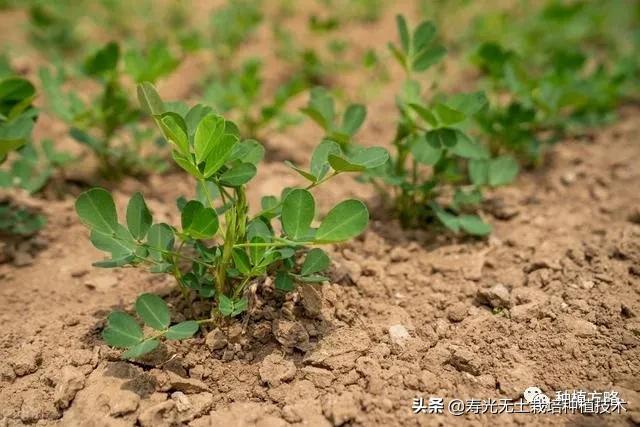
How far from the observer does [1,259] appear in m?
2.01

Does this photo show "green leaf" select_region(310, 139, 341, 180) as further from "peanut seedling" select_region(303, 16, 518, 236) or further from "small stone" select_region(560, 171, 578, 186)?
"small stone" select_region(560, 171, 578, 186)

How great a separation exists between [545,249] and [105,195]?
4.70 feet

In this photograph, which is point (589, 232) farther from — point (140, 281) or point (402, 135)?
point (140, 281)

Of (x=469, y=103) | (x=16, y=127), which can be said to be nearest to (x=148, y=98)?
(x=16, y=127)

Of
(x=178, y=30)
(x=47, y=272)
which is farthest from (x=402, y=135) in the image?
(x=178, y=30)

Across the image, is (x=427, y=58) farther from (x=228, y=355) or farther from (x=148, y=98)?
(x=228, y=355)

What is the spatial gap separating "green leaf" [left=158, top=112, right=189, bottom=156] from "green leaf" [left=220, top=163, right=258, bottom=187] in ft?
0.39

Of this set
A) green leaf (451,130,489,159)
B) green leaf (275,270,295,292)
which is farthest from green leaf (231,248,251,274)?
green leaf (451,130,489,159)

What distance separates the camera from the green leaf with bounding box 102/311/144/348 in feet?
5.08

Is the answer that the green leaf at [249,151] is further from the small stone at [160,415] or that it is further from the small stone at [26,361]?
the small stone at [26,361]

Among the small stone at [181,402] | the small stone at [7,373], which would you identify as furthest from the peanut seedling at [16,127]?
the small stone at [181,402]

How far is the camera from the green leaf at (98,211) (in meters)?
1.60

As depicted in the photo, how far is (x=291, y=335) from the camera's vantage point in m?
1.67

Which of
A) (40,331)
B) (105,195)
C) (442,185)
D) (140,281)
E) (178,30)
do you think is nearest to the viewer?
(105,195)
